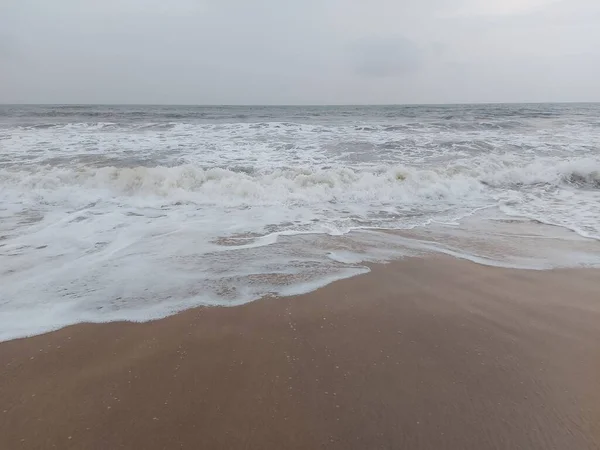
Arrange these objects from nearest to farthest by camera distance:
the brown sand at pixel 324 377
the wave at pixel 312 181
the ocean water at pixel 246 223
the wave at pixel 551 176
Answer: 1. the brown sand at pixel 324 377
2. the ocean water at pixel 246 223
3. the wave at pixel 312 181
4. the wave at pixel 551 176

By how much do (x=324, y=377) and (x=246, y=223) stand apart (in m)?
3.32

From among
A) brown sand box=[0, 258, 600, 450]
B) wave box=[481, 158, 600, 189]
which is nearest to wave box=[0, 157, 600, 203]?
wave box=[481, 158, 600, 189]

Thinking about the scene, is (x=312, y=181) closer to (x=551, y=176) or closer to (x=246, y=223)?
(x=246, y=223)

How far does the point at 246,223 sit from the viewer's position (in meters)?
5.25

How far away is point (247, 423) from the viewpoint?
6.04 feet

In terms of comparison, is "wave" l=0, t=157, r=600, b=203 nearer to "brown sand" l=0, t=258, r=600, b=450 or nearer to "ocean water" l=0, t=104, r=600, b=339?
"ocean water" l=0, t=104, r=600, b=339

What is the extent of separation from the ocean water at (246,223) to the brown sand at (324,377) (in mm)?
439

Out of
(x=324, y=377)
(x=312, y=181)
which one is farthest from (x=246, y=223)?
(x=324, y=377)

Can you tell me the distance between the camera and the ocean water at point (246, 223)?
10.7 ft

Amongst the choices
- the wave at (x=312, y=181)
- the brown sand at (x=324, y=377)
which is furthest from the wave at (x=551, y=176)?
the brown sand at (x=324, y=377)

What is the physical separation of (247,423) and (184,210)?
15.0 ft

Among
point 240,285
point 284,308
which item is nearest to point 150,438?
point 284,308

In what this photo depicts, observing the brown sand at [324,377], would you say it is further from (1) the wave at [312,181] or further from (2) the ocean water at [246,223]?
(1) the wave at [312,181]

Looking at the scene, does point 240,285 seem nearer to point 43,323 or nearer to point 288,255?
point 288,255
